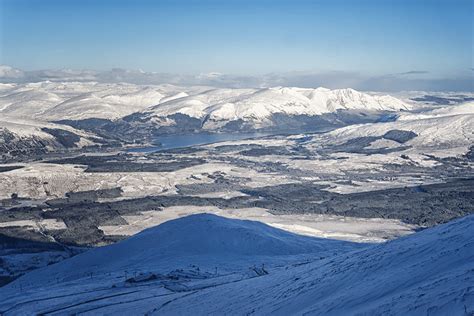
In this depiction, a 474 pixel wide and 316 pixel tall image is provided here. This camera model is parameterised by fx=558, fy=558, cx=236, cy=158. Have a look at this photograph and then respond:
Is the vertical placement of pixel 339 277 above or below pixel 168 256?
above

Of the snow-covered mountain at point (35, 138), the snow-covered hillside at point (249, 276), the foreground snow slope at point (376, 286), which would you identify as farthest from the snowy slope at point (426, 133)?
the foreground snow slope at point (376, 286)

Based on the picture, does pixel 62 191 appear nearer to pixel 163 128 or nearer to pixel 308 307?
pixel 308 307

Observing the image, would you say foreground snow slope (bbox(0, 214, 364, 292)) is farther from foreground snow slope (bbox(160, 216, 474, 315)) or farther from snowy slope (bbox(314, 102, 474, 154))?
snowy slope (bbox(314, 102, 474, 154))

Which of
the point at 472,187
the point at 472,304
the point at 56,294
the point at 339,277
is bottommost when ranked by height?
the point at 472,187

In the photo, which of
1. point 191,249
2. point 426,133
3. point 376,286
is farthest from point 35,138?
point 376,286

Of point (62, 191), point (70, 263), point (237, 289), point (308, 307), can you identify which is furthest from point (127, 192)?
point (308, 307)

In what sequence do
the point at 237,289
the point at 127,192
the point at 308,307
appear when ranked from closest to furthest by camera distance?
the point at 308,307 → the point at 237,289 → the point at 127,192

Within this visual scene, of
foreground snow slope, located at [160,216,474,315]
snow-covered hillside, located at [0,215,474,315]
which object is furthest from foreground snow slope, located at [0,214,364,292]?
foreground snow slope, located at [160,216,474,315]

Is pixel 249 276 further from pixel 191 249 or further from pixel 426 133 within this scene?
pixel 426 133
